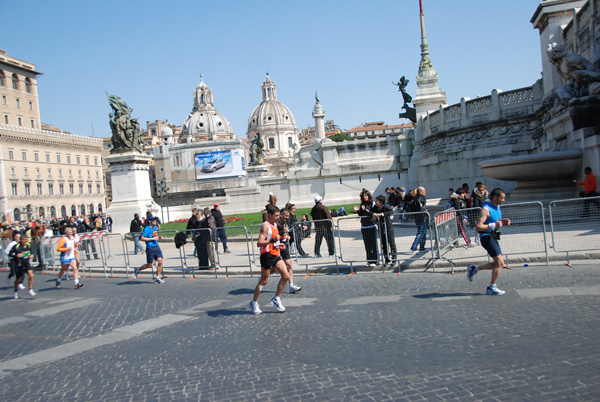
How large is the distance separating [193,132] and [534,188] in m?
155

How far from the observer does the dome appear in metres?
176

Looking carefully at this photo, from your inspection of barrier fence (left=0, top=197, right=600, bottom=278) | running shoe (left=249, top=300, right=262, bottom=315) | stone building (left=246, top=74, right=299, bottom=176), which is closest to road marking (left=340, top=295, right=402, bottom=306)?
running shoe (left=249, top=300, right=262, bottom=315)

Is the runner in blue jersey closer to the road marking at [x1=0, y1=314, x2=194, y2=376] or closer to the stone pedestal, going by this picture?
the road marking at [x1=0, y1=314, x2=194, y2=376]

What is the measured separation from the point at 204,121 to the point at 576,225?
162 metres

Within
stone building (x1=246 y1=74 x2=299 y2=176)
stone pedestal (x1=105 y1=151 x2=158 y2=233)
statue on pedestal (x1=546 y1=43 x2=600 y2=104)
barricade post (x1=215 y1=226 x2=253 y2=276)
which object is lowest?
barricade post (x1=215 y1=226 x2=253 y2=276)

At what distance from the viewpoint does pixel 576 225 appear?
A: 32.3 ft

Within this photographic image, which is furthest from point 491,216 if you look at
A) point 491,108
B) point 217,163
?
point 217,163

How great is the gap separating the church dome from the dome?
1033 centimetres

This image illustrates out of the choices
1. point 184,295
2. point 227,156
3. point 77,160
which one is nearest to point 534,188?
point 184,295

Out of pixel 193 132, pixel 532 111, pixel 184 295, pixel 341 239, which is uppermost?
pixel 193 132

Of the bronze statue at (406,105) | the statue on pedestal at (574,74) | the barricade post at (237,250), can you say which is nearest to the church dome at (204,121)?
the bronze statue at (406,105)

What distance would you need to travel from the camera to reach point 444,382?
4391mm

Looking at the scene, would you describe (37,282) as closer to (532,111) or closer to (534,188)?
(534,188)

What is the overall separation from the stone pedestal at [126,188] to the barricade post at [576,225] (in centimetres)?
2004
